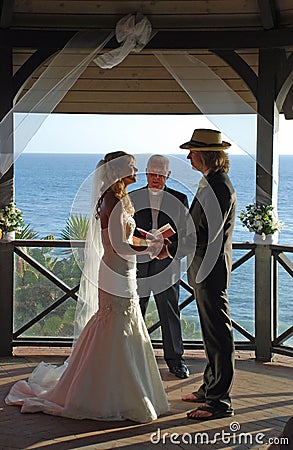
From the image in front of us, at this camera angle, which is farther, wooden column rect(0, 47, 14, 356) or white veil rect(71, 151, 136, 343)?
wooden column rect(0, 47, 14, 356)

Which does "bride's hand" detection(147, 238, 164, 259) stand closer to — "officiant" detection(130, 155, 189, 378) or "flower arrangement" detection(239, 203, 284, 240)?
"officiant" detection(130, 155, 189, 378)

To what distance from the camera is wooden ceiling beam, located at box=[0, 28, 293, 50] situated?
5.58 m

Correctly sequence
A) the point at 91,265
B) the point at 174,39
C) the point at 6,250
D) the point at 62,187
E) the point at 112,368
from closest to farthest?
the point at 112,368
the point at 91,265
the point at 174,39
the point at 6,250
the point at 62,187

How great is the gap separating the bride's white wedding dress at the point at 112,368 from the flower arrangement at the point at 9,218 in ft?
4.91

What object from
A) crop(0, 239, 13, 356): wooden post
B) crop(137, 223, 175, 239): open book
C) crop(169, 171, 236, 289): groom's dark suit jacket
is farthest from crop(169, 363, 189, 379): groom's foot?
crop(0, 239, 13, 356): wooden post

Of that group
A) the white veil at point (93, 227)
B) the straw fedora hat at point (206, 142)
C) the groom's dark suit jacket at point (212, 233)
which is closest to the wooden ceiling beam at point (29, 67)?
the white veil at point (93, 227)

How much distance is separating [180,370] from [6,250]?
5.48 feet

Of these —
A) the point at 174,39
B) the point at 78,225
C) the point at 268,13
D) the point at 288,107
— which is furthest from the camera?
the point at 288,107

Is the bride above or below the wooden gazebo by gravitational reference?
below

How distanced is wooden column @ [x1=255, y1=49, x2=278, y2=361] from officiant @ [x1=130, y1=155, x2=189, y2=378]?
785 millimetres

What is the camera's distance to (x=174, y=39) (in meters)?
5.62

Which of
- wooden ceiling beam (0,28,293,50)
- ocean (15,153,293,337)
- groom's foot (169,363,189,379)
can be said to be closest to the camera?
groom's foot (169,363,189,379)

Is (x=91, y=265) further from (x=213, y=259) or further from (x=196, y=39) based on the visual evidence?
(x=196, y=39)

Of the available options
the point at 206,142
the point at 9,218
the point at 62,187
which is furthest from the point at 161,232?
the point at 62,187
